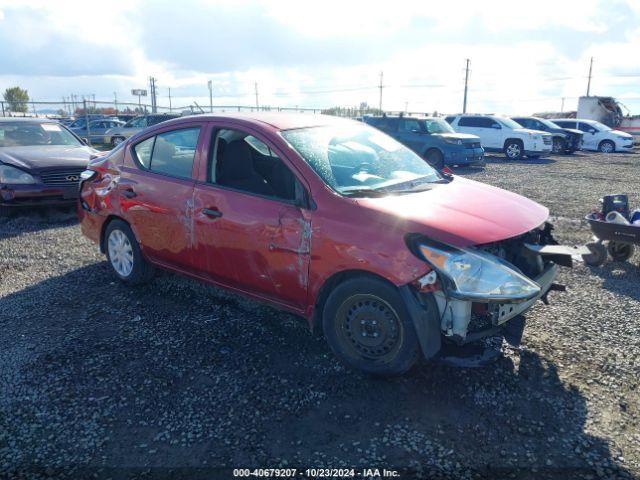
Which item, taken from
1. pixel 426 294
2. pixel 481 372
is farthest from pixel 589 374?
pixel 426 294

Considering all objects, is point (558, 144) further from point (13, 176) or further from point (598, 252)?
point (13, 176)

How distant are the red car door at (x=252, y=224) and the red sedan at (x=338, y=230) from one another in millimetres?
12

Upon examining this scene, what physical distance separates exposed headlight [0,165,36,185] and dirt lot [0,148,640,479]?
3.47 metres

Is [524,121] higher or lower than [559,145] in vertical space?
higher

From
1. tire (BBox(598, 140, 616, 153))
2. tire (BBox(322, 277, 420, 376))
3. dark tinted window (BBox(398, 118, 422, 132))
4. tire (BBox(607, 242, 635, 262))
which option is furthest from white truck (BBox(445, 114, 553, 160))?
tire (BBox(322, 277, 420, 376))

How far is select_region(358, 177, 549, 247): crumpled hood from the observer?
322 cm

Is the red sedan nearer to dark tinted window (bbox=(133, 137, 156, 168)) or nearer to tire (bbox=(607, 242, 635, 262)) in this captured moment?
dark tinted window (bbox=(133, 137, 156, 168))

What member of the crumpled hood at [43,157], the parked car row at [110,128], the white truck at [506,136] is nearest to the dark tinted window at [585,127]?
the white truck at [506,136]

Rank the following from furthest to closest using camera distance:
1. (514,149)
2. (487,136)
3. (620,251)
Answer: (487,136)
(514,149)
(620,251)

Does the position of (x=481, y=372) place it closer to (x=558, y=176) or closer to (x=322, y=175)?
(x=322, y=175)

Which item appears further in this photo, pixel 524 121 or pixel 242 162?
pixel 524 121

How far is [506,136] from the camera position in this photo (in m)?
21.5

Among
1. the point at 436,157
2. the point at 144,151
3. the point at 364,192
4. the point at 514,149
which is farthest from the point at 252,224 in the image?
the point at 514,149

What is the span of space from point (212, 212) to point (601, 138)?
2634cm
